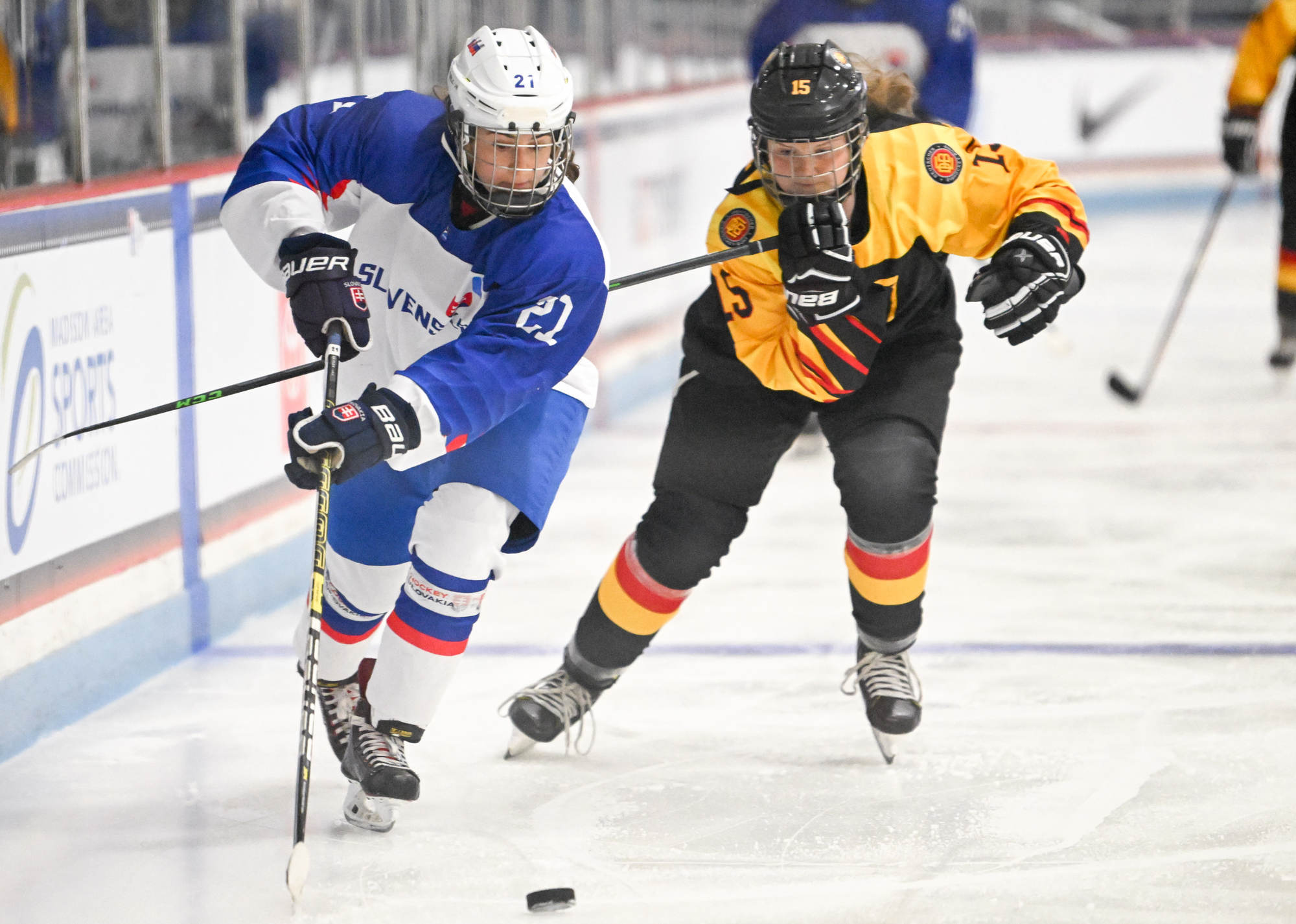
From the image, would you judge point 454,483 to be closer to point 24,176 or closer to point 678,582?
point 678,582

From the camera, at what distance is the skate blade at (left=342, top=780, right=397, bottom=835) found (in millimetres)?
2455

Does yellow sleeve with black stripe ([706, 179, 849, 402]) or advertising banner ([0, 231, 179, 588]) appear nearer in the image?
yellow sleeve with black stripe ([706, 179, 849, 402])

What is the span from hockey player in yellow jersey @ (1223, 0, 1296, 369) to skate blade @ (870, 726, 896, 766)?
3.20 metres

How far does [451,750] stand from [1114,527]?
6.99ft

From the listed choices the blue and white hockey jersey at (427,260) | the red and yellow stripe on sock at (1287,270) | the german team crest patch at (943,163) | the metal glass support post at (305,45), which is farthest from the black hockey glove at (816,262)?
the red and yellow stripe on sock at (1287,270)

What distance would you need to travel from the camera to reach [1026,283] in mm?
2455

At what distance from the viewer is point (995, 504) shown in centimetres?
462

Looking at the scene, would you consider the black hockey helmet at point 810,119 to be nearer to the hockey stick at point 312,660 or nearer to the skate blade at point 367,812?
the hockey stick at point 312,660

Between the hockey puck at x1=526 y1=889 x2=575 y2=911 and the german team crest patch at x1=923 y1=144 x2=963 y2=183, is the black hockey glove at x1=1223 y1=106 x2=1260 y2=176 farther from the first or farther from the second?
the hockey puck at x1=526 y1=889 x2=575 y2=911

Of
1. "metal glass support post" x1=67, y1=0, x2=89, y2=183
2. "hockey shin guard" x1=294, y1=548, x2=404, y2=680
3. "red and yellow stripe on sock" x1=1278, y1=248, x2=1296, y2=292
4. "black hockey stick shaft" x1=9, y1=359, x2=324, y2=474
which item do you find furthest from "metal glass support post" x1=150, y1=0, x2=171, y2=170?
"red and yellow stripe on sock" x1=1278, y1=248, x2=1296, y2=292

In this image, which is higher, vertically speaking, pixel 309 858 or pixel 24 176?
pixel 24 176

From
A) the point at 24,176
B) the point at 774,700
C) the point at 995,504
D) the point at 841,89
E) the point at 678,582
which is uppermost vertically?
the point at 841,89

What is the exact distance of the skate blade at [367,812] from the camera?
246cm

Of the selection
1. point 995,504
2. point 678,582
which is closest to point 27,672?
point 678,582
